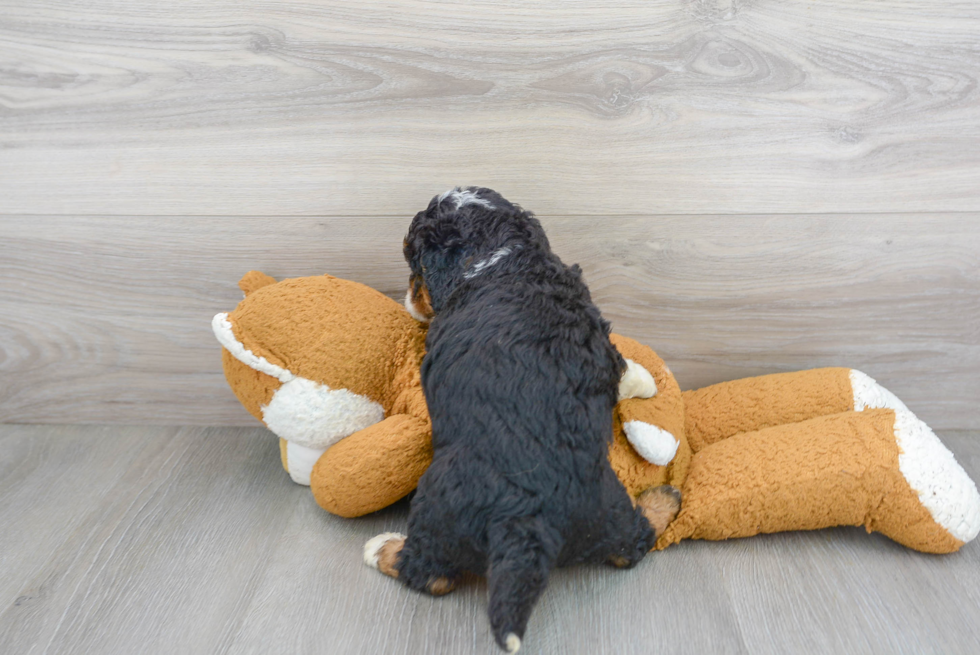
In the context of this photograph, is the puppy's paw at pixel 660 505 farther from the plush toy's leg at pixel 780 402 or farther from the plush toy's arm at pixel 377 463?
the plush toy's arm at pixel 377 463

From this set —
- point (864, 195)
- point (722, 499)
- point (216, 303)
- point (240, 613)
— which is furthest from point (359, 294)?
point (864, 195)

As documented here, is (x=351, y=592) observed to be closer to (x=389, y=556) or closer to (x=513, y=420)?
(x=389, y=556)

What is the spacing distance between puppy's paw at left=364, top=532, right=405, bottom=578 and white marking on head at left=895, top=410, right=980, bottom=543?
0.68m

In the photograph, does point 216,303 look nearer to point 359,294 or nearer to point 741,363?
point 359,294

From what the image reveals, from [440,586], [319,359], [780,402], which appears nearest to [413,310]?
[319,359]

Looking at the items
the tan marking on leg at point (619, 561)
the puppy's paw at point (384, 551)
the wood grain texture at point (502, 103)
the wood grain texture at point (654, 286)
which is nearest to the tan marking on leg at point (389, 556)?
the puppy's paw at point (384, 551)

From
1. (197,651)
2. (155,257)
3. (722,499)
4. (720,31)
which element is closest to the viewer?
(197,651)

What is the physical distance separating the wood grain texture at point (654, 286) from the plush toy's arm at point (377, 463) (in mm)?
331

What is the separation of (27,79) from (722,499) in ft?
4.16

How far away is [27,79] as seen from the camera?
110 cm

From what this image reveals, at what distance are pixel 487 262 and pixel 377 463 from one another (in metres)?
0.31

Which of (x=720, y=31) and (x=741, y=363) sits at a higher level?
Result: (x=720, y=31)

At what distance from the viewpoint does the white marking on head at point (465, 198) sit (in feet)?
3.00

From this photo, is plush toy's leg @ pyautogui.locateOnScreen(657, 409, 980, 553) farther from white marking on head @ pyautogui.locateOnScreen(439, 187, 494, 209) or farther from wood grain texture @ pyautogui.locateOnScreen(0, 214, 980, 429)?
white marking on head @ pyautogui.locateOnScreen(439, 187, 494, 209)
